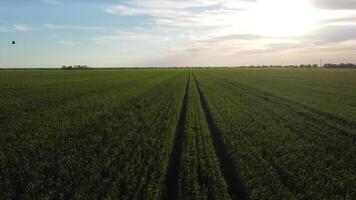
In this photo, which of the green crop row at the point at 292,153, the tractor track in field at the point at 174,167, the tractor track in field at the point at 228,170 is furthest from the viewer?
the green crop row at the point at 292,153

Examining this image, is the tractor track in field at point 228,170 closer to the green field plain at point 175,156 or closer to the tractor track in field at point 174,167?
the green field plain at point 175,156

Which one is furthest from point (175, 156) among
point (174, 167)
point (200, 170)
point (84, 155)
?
point (84, 155)

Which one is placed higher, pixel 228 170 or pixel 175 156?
pixel 175 156

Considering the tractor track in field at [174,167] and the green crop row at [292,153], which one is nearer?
the tractor track in field at [174,167]

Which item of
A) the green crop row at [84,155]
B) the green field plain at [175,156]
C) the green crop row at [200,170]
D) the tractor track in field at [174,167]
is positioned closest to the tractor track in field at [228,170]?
the green field plain at [175,156]

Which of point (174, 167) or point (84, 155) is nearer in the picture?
point (174, 167)

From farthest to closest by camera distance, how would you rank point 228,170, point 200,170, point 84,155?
point 84,155, point 228,170, point 200,170

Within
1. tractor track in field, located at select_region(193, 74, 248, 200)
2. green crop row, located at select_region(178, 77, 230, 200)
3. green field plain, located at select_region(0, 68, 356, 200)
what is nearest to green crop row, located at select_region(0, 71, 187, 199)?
green field plain, located at select_region(0, 68, 356, 200)

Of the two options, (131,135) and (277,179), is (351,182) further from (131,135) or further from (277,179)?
(131,135)

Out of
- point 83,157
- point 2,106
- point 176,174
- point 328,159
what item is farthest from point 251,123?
point 2,106

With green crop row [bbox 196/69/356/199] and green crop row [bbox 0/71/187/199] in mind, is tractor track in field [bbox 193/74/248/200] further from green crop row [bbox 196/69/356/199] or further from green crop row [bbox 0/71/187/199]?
green crop row [bbox 0/71/187/199]

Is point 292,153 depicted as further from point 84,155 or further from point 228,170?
point 84,155
